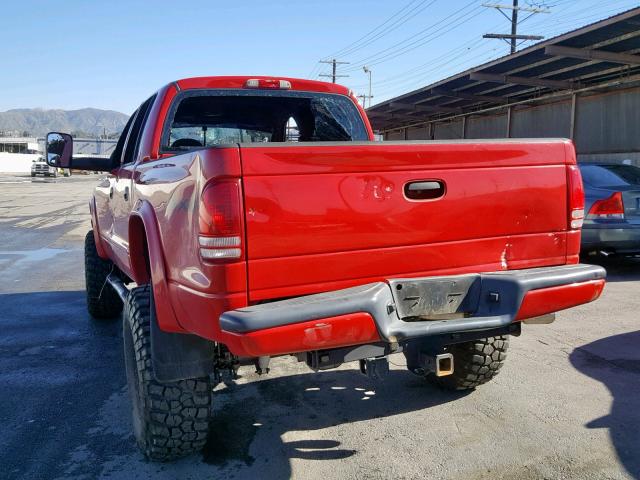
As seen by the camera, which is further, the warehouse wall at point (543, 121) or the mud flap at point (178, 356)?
the warehouse wall at point (543, 121)

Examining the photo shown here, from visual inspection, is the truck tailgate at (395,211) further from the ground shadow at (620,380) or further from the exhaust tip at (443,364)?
the ground shadow at (620,380)

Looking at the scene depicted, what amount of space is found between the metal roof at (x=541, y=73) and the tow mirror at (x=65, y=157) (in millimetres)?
9175

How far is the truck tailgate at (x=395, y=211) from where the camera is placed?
2.56 meters

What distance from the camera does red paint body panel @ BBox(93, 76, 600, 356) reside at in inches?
99.2

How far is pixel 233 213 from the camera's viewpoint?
2.48 metres

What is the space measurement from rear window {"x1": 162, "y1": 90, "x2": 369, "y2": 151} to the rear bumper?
2045mm

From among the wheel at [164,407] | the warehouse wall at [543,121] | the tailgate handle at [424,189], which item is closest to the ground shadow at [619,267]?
the tailgate handle at [424,189]

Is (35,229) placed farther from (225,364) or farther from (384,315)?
(384,315)

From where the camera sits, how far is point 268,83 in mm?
4371

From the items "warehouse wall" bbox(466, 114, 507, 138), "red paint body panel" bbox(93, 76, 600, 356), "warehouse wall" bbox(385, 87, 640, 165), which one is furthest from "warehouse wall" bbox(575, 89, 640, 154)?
"red paint body panel" bbox(93, 76, 600, 356)

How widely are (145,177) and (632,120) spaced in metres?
14.0

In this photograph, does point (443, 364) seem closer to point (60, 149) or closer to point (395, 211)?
point (395, 211)

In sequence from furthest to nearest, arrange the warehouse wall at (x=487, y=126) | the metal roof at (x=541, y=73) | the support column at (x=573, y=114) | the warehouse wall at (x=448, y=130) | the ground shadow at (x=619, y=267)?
the warehouse wall at (x=448, y=130)
the warehouse wall at (x=487, y=126)
the support column at (x=573, y=114)
the metal roof at (x=541, y=73)
the ground shadow at (x=619, y=267)

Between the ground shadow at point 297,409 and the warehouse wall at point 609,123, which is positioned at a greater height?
the warehouse wall at point 609,123
